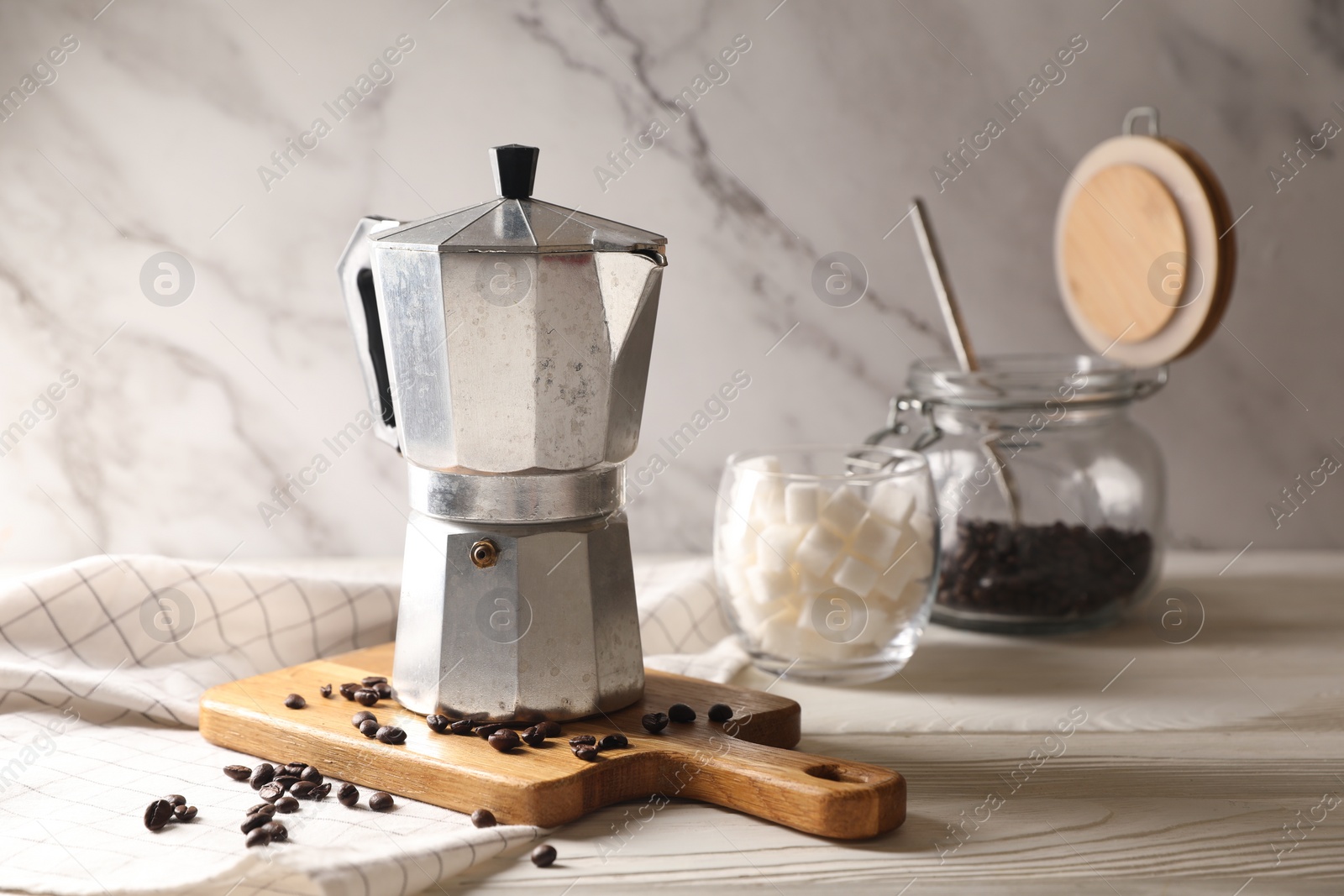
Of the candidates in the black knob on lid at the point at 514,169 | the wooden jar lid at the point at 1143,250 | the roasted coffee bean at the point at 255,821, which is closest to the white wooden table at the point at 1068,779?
the roasted coffee bean at the point at 255,821

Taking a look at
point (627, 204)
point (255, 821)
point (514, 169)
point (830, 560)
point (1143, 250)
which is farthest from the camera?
point (627, 204)

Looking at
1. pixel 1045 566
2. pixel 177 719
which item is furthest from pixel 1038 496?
pixel 177 719

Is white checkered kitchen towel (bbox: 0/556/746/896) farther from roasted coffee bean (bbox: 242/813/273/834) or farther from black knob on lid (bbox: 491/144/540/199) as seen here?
black knob on lid (bbox: 491/144/540/199)

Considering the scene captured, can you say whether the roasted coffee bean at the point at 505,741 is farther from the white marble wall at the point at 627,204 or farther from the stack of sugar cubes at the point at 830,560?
the white marble wall at the point at 627,204

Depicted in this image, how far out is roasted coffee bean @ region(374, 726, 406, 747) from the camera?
27.7 inches

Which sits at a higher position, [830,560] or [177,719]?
[830,560]

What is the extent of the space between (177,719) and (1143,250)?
0.92 meters

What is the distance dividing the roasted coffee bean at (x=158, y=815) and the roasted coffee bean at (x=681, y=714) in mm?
296

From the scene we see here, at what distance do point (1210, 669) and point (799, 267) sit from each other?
22.1 inches

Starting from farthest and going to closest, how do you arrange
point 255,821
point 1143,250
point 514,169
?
point 1143,250 < point 514,169 < point 255,821

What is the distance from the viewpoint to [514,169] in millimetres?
729

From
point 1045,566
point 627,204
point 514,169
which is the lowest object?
point 1045,566

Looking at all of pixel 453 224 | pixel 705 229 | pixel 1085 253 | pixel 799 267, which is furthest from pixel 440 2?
pixel 1085 253

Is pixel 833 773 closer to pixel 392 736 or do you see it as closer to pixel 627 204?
pixel 392 736
